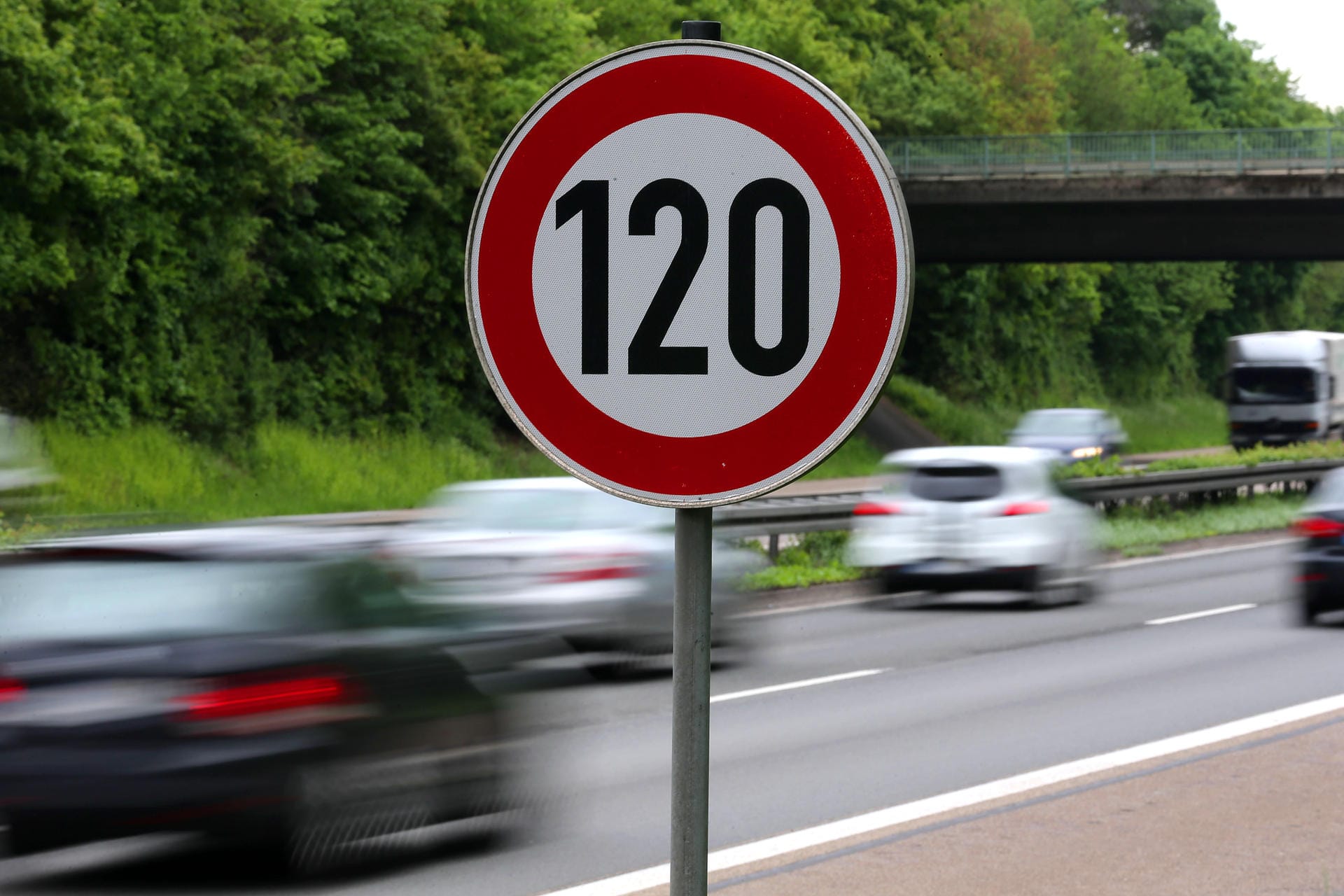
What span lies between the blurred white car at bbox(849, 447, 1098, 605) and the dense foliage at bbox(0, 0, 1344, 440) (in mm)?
17933

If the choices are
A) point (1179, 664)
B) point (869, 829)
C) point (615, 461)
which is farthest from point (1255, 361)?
point (615, 461)

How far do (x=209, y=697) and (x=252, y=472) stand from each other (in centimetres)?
3086

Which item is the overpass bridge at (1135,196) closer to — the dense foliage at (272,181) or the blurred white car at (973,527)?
the dense foliage at (272,181)

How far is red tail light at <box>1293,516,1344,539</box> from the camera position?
16.2 m

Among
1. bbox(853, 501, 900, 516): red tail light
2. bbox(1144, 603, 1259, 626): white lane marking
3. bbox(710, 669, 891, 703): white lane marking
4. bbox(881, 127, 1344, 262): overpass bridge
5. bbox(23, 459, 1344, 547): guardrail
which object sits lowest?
bbox(1144, 603, 1259, 626): white lane marking

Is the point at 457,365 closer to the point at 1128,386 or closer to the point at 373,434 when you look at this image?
the point at 373,434

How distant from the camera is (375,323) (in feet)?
140

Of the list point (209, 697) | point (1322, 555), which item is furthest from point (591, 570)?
point (209, 697)

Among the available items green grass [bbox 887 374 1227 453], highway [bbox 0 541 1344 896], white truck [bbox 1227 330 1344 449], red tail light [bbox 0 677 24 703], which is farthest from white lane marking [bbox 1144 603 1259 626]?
white truck [bbox 1227 330 1344 449]

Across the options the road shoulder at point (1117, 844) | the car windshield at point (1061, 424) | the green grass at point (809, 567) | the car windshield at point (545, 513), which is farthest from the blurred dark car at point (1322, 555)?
the car windshield at point (1061, 424)

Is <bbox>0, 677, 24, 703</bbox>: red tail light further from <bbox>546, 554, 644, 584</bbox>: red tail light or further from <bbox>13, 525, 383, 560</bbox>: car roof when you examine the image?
<bbox>546, 554, 644, 584</bbox>: red tail light

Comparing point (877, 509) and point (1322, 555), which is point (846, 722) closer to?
point (1322, 555)

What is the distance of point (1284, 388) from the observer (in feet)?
179

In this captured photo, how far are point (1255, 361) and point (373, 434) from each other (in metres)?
26.9
